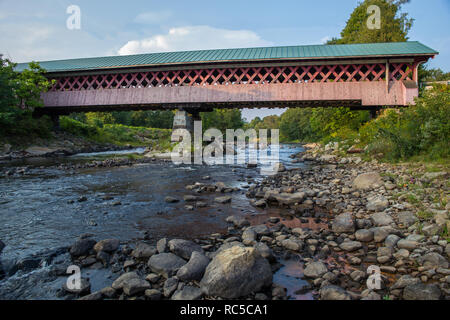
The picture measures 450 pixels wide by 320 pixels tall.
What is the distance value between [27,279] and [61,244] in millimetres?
923

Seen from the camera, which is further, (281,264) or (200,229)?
(200,229)

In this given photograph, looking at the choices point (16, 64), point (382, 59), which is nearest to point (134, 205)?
point (382, 59)

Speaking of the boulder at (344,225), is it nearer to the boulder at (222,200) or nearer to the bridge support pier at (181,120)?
the boulder at (222,200)

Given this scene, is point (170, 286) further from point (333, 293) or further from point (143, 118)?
point (143, 118)

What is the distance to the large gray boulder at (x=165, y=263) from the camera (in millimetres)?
2875

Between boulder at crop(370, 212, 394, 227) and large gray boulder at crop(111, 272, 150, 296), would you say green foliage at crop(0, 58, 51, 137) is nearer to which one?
large gray boulder at crop(111, 272, 150, 296)

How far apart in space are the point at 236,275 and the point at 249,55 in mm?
16907

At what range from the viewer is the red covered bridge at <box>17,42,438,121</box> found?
15383 millimetres

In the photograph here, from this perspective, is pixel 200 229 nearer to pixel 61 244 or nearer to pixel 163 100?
pixel 61 244

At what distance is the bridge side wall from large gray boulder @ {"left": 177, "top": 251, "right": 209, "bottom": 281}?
15.1 meters

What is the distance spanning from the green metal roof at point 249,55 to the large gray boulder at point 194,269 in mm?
15379

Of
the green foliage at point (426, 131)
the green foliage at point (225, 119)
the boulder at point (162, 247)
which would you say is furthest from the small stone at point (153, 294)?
the green foliage at point (225, 119)

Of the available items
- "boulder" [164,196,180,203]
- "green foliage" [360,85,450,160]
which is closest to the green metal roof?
"green foliage" [360,85,450,160]

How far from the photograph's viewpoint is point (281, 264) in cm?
313
